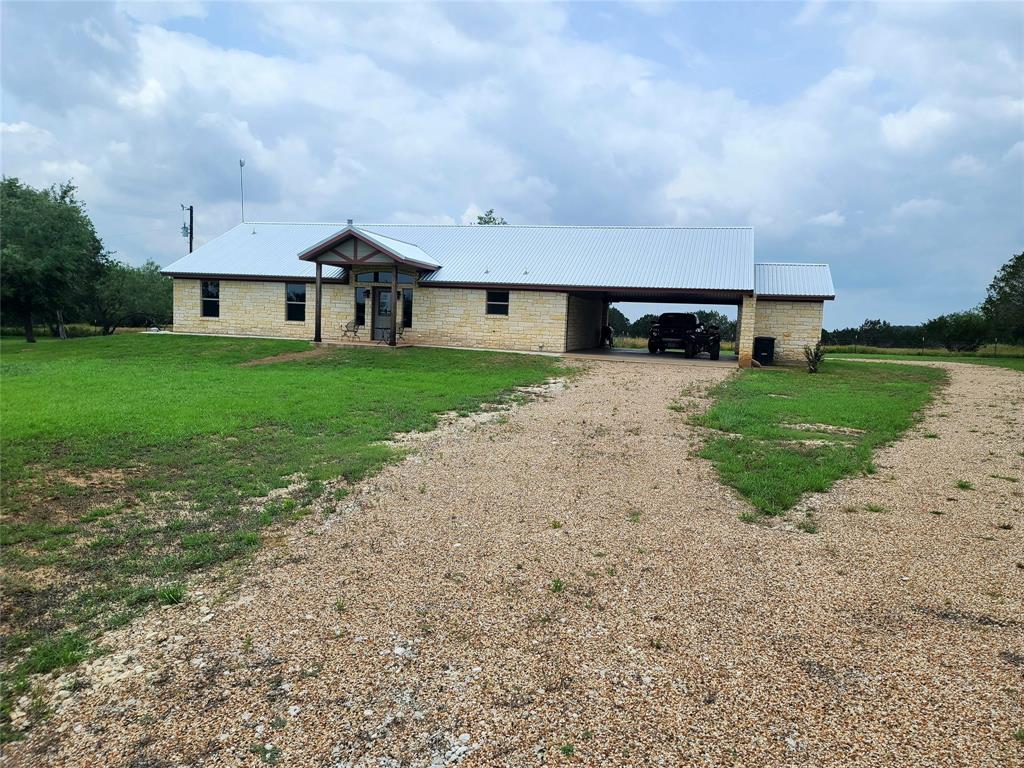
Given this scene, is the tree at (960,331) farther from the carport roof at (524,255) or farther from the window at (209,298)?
the window at (209,298)

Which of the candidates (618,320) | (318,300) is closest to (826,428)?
(318,300)

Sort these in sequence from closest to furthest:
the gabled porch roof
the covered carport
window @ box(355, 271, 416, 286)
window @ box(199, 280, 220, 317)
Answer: the covered carport < the gabled porch roof < window @ box(355, 271, 416, 286) < window @ box(199, 280, 220, 317)

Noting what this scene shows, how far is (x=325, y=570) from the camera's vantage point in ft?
16.6

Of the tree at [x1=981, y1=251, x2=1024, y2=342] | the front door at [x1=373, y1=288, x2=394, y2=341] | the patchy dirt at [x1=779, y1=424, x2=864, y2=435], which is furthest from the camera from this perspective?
the tree at [x1=981, y1=251, x2=1024, y2=342]

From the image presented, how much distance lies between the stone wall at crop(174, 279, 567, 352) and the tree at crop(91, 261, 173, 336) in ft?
83.3

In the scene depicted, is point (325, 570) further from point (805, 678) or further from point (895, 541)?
point (895, 541)

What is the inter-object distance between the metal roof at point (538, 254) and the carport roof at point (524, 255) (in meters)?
0.04

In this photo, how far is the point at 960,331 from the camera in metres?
41.8

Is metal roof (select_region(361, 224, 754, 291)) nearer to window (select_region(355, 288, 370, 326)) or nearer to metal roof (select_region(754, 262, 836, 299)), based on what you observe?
metal roof (select_region(754, 262, 836, 299))

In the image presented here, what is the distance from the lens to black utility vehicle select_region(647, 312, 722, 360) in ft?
85.0

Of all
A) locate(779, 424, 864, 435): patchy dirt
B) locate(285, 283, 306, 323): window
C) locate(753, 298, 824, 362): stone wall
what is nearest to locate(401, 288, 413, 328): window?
locate(285, 283, 306, 323): window

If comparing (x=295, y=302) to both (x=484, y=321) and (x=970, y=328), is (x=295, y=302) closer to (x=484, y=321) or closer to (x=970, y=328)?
(x=484, y=321)

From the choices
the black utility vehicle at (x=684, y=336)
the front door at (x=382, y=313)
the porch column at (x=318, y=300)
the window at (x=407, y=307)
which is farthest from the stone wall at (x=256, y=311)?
the black utility vehicle at (x=684, y=336)

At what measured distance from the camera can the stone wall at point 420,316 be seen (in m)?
24.9
